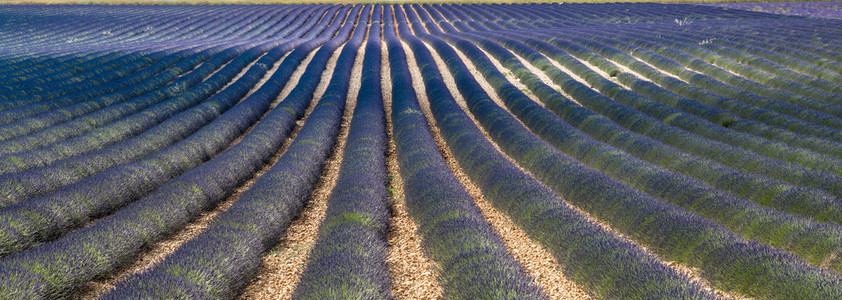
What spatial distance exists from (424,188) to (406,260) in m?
1.97

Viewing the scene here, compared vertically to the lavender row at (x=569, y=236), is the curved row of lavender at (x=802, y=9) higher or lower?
lower

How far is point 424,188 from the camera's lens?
848 centimetres

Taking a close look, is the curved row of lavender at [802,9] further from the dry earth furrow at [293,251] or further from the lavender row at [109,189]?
the lavender row at [109,189]

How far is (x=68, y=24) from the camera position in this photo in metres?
45.4

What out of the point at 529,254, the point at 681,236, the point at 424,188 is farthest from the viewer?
the point at 424,188

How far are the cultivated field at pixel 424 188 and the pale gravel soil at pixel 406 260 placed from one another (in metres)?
0.03

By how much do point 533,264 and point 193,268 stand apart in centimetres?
391

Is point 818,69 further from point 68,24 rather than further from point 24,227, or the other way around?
point 68,24

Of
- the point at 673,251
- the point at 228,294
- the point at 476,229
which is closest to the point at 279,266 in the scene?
the point at 228,294

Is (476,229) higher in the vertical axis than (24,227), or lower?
lower

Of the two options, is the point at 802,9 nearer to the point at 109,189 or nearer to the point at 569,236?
the point at 569,236

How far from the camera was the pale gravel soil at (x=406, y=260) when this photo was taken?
19.2ft

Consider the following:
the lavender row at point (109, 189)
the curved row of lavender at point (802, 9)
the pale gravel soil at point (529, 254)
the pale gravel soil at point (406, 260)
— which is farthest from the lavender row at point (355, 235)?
the curved row of lavender at point (802, 9)

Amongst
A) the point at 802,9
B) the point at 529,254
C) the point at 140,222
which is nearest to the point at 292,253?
the point at 140,222
